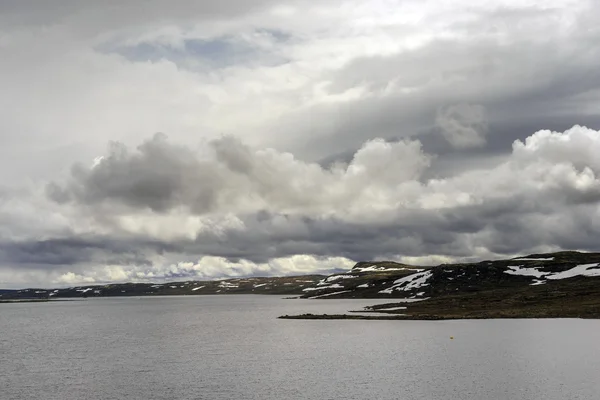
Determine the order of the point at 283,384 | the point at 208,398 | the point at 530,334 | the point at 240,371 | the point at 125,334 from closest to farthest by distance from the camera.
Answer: the point at 208,398, the point at 283,384, the point at 240,371, the point at 530,334, the point at 125,334

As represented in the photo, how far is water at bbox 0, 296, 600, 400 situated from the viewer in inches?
2267

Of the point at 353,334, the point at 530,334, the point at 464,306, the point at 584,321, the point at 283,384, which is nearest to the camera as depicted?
the point at 283,384

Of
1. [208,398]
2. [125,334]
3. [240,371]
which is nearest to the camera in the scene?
[208,398]

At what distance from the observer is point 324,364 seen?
7675cm

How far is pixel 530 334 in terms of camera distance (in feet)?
337

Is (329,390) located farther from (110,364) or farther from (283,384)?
(110,364)

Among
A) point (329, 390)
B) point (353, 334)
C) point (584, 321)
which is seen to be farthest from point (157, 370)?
point (584, 321)

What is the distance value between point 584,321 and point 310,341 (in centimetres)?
6664

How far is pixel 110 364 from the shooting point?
81562 mm

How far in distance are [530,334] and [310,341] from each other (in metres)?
42.2

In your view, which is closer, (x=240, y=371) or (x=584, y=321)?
(x=240, y=371)

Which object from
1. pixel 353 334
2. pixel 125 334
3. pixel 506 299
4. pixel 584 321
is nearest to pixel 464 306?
pixel 506 299

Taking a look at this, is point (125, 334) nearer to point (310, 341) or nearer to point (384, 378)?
point (310, 341)

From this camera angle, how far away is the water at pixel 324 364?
57.6 m
